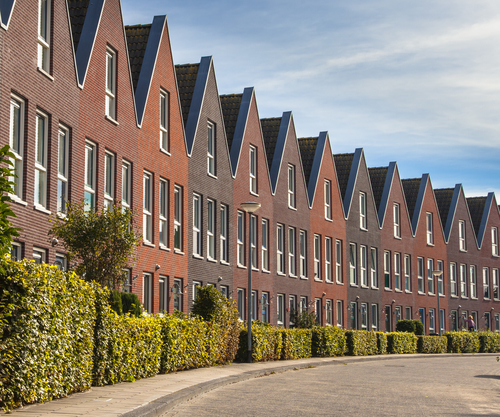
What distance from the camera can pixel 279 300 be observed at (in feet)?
111

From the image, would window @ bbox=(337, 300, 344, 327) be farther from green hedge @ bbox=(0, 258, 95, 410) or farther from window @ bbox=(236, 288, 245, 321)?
green hedge @ bbox=(0, 258, 95, 410)

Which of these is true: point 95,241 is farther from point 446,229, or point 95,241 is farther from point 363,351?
point 446,229

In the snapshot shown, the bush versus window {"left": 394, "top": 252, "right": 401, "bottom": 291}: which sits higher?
window {"left": 394, "top": 252, "right": 401, "bottom": 291}

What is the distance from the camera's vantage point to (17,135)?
17.0m

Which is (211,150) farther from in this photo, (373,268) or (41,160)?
(373,268)

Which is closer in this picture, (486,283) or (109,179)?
(109,179)

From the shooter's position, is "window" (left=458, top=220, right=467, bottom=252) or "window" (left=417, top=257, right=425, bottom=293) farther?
"window" (left=458, top=220, right=467, bottom=252)

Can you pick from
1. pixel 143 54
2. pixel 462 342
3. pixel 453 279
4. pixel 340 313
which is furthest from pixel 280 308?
pixel 453 279

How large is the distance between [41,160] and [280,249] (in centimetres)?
1766

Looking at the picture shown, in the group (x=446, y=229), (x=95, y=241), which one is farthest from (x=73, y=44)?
(x=446, y=229)

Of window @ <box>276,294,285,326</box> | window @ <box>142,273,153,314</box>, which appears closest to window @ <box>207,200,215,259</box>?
window @ <box>142,273,153,314</box>

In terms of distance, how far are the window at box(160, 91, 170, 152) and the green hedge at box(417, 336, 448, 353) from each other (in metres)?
17.6

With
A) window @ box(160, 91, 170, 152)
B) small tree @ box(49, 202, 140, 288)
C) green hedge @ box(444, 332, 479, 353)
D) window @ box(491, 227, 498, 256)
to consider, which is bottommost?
green hedge @ box(444, 332, 479, 353)

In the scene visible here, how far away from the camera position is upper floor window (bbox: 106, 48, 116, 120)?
22031mm
